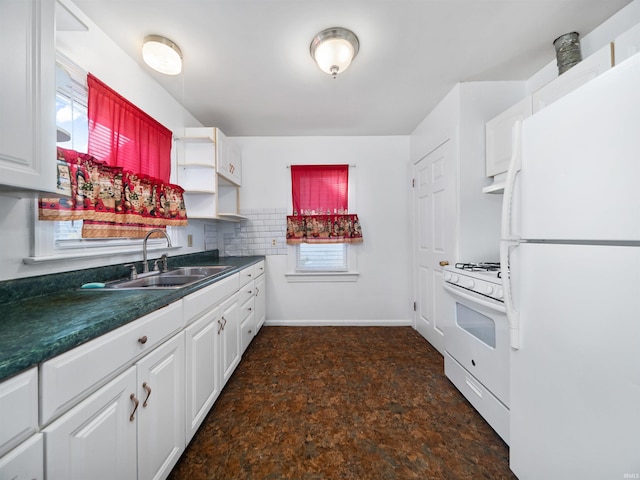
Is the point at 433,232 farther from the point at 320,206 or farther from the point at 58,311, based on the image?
the point at 58,311

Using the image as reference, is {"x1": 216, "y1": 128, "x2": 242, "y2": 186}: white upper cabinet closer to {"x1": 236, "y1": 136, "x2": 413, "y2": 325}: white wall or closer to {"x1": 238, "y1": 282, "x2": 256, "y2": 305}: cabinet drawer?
{"x1": 236, "y1": 136, "x2": 413, "y2": 325}: white wall

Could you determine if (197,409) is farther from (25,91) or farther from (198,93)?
(198,93)

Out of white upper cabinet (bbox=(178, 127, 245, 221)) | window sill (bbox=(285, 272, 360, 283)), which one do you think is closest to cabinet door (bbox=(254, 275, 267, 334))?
window sill (bbox=(285, 272, 360, 283))

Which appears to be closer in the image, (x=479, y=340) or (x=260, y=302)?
(x=479, y=340)

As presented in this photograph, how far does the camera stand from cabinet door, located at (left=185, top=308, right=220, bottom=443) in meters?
1.32

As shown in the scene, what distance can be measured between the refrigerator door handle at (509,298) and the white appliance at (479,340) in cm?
20

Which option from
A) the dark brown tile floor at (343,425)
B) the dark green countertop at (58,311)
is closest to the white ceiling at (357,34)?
the dark green countertop at (58,311)

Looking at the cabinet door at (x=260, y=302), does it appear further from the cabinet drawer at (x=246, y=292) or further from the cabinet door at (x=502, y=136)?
the cabinet door at (x=502, y=136)

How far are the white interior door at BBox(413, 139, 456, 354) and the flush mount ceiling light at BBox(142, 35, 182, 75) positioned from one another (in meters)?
2.29

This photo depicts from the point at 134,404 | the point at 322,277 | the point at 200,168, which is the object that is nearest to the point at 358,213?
the point at 322,277

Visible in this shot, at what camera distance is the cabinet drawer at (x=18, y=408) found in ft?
1.78

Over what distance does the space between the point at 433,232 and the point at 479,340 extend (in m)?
1.25

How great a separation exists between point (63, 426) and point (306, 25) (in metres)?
2.14

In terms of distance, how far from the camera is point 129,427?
0.91 m
